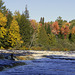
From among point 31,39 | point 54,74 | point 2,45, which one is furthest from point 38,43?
point 54,74

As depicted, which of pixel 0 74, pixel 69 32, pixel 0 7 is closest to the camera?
pixel 0 74

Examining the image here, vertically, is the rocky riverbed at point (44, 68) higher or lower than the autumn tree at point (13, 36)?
lower

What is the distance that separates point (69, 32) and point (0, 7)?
56.9 metres

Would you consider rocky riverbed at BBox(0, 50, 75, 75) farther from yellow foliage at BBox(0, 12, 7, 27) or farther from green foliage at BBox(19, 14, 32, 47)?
green foliage at BBox(19, 14, 32, 47)

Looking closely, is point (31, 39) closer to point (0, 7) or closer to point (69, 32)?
point (0, 7)

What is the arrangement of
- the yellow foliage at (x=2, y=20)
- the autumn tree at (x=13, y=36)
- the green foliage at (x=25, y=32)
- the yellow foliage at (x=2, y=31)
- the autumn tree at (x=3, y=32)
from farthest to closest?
the green foliage at (x=25, y=32) → the autumn tree at (x=13, y=36) → the yellow foliage at (x=2, y=31) → the autumn tree at (x=3, y=32) → the yellow foliage at (x=2, y=20)

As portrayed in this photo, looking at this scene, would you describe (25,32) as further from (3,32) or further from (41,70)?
(41,70)

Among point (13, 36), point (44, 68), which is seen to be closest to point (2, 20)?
point (13, 36)

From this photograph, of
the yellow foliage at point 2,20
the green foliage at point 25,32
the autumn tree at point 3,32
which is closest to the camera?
the yellow foliage at point 2,20

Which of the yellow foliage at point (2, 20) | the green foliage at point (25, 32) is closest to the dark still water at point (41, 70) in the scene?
the yellow foliage at point (2, 20)

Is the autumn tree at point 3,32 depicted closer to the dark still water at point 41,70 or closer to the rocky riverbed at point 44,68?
the rocky riverbed at point 44,68

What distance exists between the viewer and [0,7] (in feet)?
214

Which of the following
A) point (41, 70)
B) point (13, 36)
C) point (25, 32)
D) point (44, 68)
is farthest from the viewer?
point (25, 32)

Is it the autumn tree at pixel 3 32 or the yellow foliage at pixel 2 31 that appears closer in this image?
the autumn tree at pixel 3 32
